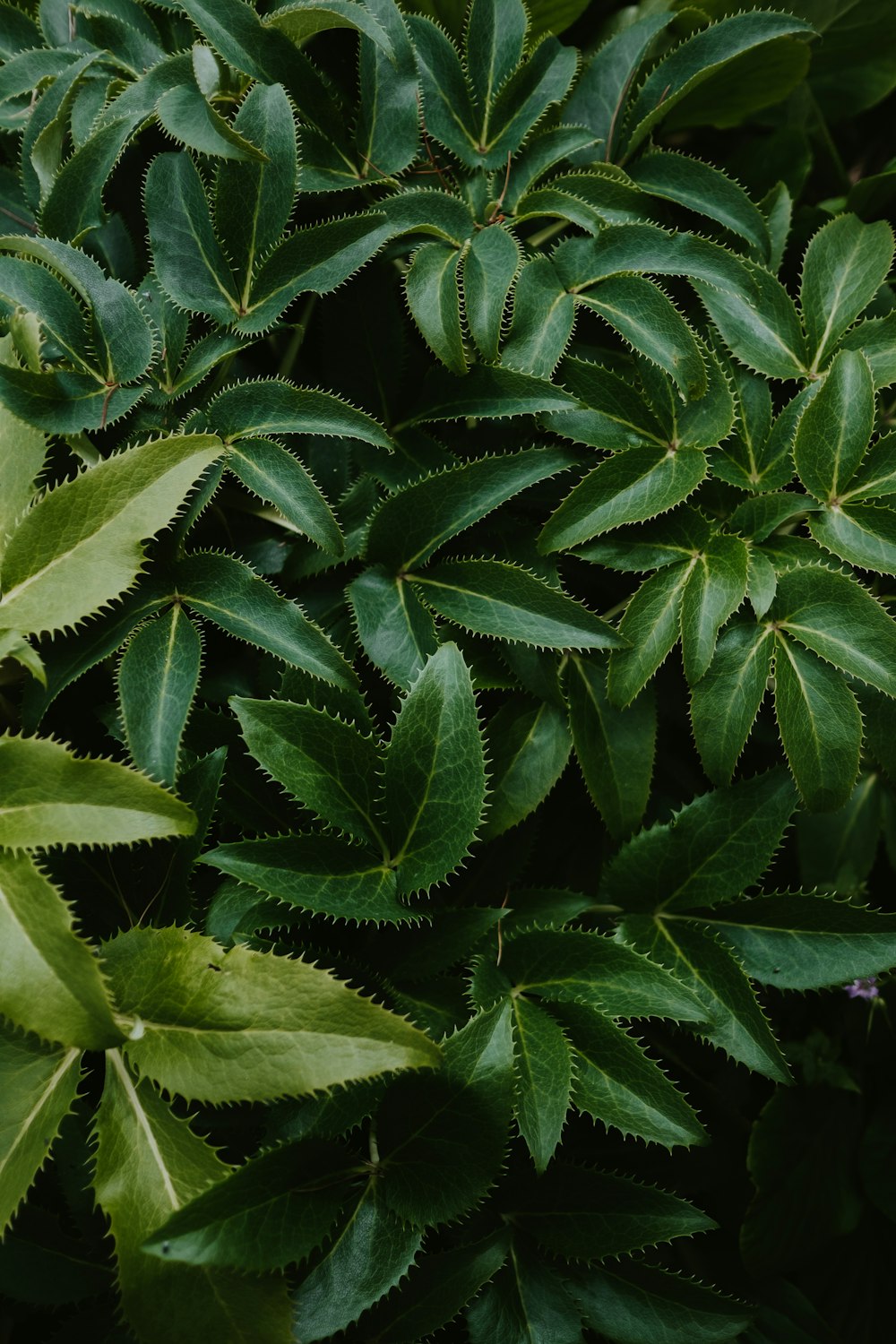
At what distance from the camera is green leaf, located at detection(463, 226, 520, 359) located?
862 millimetres

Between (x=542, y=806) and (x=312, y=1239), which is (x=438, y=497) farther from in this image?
(x=312, y=1239)

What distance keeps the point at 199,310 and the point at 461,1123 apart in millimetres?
728

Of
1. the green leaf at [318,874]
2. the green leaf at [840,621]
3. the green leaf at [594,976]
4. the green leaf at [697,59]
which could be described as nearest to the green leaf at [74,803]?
the green leaf at [318,874]

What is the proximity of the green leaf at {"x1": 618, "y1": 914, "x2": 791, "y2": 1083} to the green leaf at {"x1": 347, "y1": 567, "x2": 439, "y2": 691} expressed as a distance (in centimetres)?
32

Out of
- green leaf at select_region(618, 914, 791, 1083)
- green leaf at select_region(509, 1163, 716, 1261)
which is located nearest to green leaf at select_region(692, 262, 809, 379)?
green leaf at select_region(618, 914, 791, 1083)

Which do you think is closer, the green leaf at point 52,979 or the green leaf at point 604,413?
the green leaf at point 52,979

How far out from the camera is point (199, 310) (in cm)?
86

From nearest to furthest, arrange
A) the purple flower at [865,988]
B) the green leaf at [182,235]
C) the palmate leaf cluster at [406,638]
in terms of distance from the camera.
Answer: the palmate leaf cluster at [406,638]
the green leaf at [182,235]
the purple flower at [865,988]

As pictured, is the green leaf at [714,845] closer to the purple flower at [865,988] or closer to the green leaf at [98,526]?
the purple flower at [865,988]

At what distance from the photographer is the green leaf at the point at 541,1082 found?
2.56 feet

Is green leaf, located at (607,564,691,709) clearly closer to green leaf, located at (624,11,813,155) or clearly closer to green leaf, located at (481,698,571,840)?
green leaf, located at (481,698,571,840)

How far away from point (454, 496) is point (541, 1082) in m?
0.51

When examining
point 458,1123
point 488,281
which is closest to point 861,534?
point 488,281

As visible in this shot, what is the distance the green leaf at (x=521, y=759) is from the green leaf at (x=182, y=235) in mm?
452
